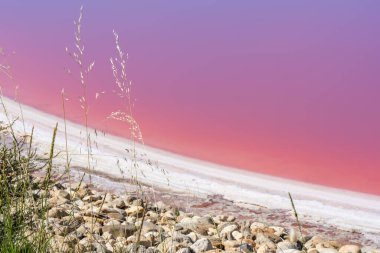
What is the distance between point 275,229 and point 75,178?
2.17m

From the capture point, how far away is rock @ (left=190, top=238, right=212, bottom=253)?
3.66 meters

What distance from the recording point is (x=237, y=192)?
5.92m

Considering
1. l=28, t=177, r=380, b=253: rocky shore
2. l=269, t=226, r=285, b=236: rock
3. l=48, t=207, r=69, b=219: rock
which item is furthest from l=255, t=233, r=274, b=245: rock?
l=48, t=207, r=69, b=219: rock

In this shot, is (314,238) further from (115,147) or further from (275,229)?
(115,147)

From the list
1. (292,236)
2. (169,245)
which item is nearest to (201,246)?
(169,245)

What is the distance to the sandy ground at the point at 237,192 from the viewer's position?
16.9 feet

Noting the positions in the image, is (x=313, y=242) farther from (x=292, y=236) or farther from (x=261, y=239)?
(x=261, y=239)

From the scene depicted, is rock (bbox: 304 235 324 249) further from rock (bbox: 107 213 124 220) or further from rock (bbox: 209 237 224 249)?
rock (bbox: 107 213 124 220)

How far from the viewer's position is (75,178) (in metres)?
5.83

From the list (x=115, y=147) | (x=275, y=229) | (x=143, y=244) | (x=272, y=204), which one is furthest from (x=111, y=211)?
(x=115, y=147)

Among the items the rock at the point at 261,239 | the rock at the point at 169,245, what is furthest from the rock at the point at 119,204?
the rock at the point at 261,239

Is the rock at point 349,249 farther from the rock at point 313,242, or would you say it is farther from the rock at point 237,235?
the rock at point 237,235

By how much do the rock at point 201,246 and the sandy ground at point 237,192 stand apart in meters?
0.95

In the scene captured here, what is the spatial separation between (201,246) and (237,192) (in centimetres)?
229
